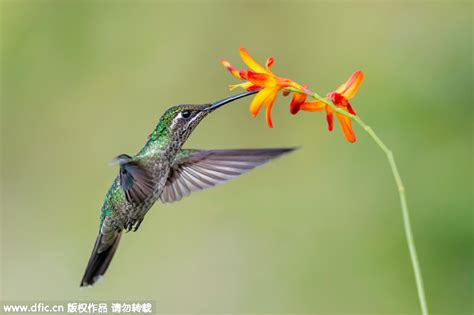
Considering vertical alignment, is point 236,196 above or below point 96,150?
below

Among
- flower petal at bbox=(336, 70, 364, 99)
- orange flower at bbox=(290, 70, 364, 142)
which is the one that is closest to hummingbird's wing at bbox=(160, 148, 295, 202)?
orange flower at bbox=(290, 70, 364, 142)

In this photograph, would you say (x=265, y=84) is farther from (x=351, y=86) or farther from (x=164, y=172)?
(x=164, y=172)

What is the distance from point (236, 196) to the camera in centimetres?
586

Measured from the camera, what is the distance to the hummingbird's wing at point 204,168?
2.56 meters

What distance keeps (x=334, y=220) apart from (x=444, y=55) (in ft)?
4.99

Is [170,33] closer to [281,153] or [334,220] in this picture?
[334,220]

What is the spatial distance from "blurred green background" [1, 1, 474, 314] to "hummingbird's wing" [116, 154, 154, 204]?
2265 mm

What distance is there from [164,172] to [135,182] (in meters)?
0.20

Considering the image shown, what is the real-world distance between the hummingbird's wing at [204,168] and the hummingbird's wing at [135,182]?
12.2 inches

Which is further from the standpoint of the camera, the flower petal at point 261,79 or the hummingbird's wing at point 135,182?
the hummingbird's wing at point 135,182

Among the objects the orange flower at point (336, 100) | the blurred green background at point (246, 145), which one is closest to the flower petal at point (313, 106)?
the orange flower at point (336, 100)

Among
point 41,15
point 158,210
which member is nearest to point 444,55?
point 158,210

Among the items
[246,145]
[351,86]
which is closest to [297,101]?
[351,86]

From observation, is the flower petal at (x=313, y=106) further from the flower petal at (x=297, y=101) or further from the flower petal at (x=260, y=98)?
the flower petal at (x=260, y=98)
